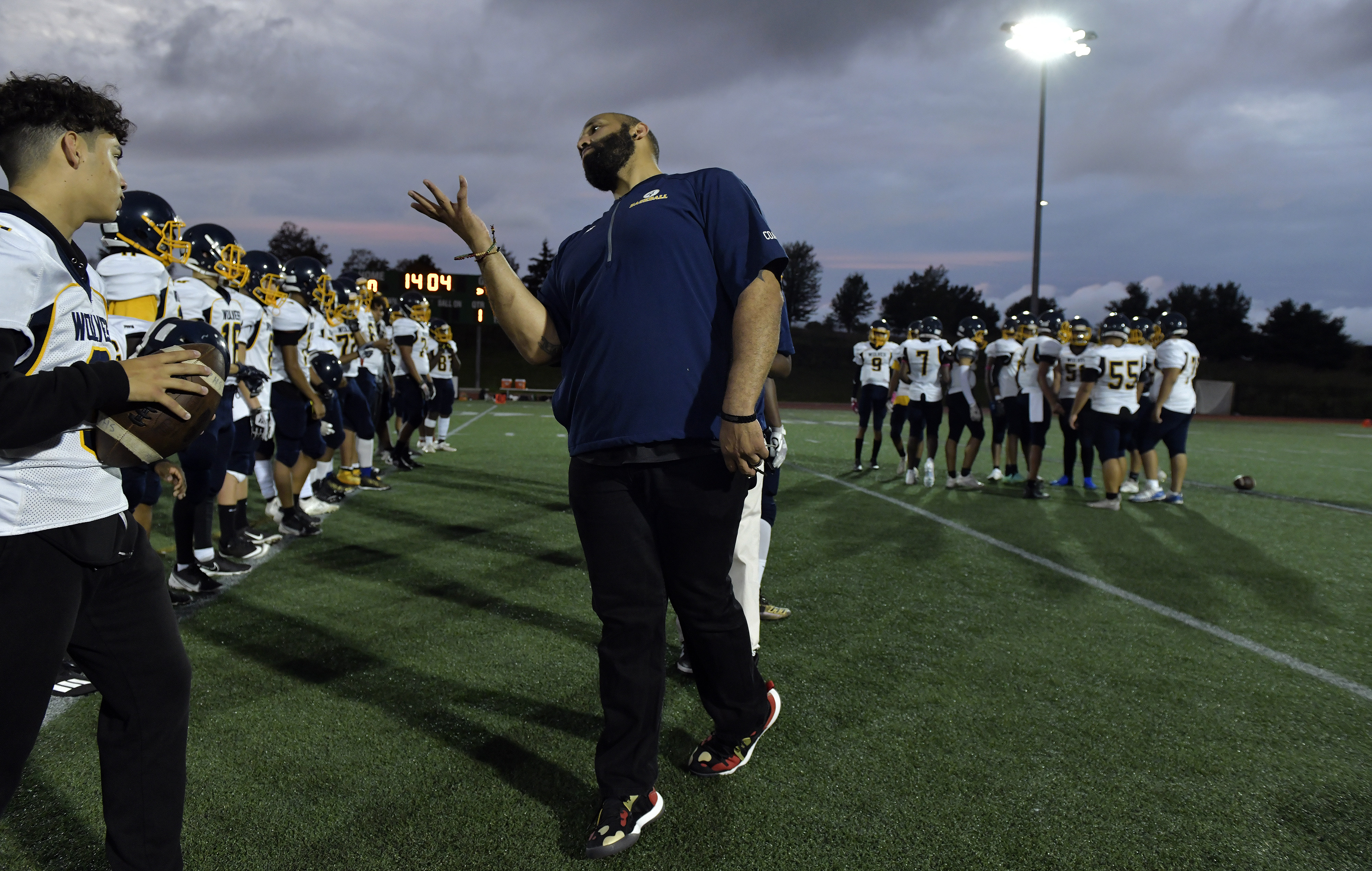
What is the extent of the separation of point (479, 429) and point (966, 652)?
45.0 ft

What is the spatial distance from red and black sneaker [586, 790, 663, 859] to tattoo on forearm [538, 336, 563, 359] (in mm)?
1287

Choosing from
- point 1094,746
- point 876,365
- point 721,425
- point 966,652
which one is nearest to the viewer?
point 721,425

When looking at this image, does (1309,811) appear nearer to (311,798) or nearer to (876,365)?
(311,798)

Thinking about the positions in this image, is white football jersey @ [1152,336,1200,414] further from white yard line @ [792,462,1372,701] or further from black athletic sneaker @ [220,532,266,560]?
black athletic sneaker @ [220,532,266,560]

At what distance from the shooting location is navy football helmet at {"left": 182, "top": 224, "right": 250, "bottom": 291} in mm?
4590

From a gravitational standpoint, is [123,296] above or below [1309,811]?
above

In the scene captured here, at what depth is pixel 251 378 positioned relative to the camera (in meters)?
5.22

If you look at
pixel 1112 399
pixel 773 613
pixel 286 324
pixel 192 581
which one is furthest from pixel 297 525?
pixel 1112 399

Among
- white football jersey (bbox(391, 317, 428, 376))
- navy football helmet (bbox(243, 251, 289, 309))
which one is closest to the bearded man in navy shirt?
navy football helmet (bbox(243, 251, 289, 309))

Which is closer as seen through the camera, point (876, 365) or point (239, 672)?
point (239, 672)

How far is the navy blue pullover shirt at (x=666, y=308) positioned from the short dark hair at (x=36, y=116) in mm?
1178

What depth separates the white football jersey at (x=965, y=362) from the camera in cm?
974

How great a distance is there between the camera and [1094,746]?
114 inches

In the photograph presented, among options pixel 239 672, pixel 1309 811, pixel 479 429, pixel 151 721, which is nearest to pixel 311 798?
pixel 151 721
